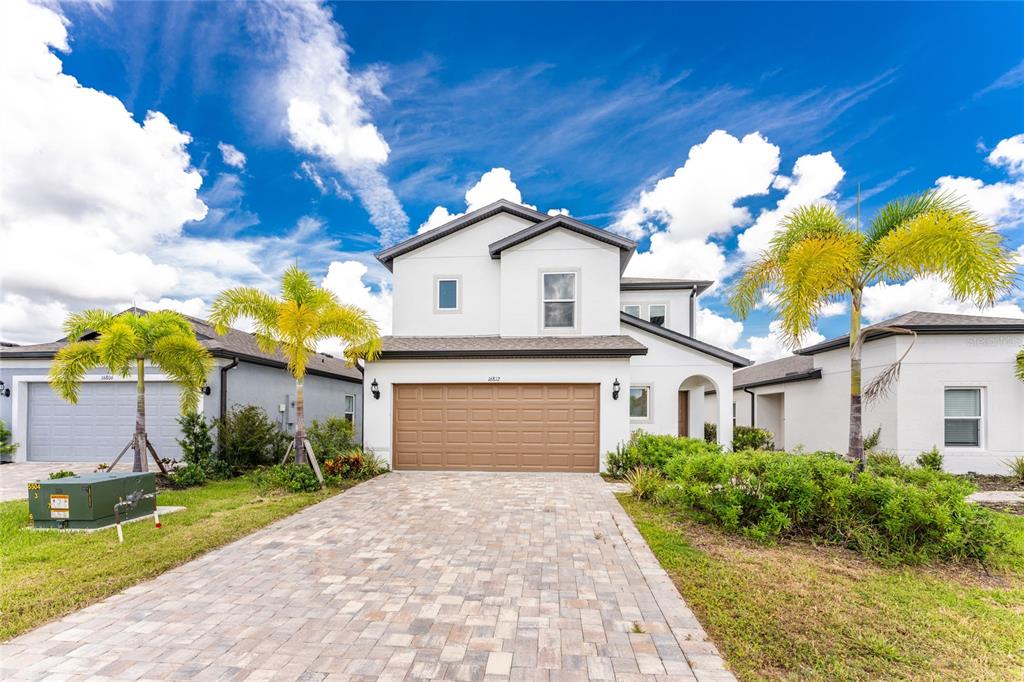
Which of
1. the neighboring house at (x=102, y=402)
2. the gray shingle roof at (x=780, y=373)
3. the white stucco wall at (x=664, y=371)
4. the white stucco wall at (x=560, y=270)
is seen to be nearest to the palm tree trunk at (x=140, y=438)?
the neighboring house at (x=102, y=402)

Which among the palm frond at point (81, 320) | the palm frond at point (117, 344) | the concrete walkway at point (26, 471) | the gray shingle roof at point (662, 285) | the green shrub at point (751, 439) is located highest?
the gray shingle roof at point (662, 285)

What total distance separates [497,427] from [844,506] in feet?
25.7

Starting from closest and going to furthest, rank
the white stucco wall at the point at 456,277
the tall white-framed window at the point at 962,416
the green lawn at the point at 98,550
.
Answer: the green lawn at the point at 98,550 < the tall white-framed window at the point at 962,416 < the white stucco wall at the point at 456,277

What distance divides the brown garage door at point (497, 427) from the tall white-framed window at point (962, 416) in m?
9.21

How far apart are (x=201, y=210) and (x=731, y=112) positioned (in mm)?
15965

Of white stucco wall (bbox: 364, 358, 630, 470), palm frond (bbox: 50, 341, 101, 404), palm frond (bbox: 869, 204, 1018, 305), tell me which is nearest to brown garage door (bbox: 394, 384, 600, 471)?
white stucco wall (bbox: 364, 358, 630, 470)

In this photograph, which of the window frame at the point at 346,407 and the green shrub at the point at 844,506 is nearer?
the green shrub at the point at 844,506

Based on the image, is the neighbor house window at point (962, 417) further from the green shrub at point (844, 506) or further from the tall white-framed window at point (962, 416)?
the green shrub at point (844, 506)

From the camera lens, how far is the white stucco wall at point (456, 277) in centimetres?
1352

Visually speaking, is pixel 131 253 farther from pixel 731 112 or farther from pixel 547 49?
pixel 731 112

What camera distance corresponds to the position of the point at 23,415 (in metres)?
12.9

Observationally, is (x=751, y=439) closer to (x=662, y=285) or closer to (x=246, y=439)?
(x=662, y=285)

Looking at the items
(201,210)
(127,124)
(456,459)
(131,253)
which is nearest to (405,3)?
(127,124)

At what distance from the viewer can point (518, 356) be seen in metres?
11.9
